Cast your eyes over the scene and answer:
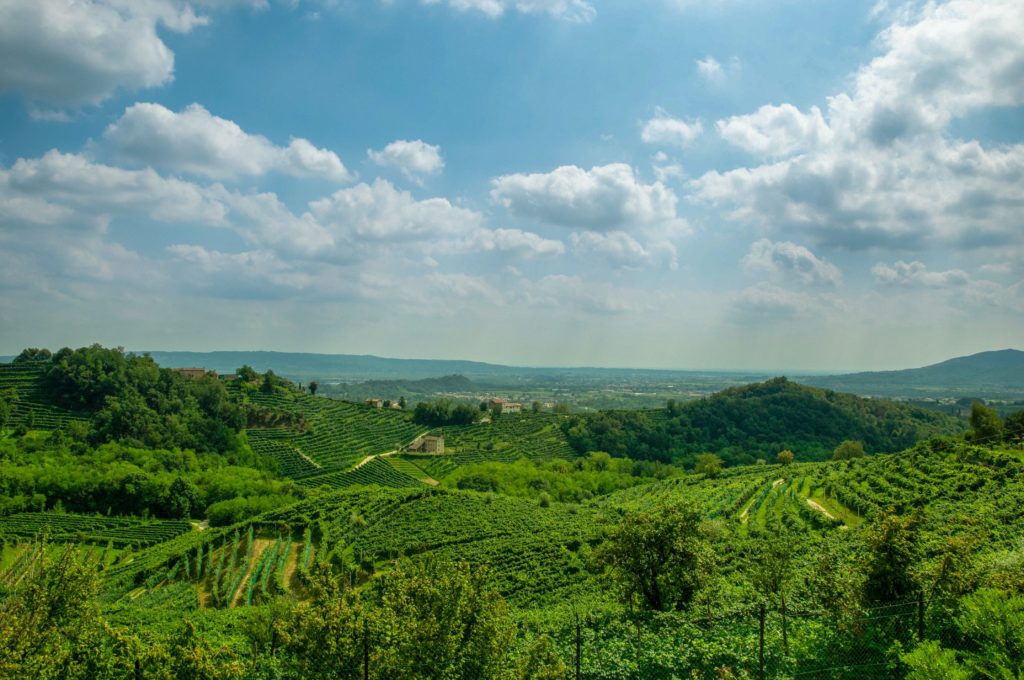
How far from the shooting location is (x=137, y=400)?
3895 inches

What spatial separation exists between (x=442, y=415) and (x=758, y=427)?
72.3m

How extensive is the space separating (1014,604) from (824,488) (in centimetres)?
4437

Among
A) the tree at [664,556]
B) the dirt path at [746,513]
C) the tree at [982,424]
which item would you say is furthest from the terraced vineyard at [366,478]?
the tree at [982,424]

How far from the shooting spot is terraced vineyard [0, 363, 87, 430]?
89.9m

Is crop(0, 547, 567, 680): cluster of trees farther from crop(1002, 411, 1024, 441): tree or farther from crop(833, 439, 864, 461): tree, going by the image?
crop(833, 439, 864, 461): tree

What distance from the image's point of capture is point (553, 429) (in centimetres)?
12450

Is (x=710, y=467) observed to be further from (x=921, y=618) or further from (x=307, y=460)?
(x=921, y=618)

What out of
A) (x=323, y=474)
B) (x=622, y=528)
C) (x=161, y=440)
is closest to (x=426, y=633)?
(x=622, y=528)

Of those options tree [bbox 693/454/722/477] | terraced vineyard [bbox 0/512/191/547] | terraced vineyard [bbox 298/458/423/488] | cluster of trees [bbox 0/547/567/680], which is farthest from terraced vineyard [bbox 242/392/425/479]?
cluster of trees [bbox 0/547/567/680]

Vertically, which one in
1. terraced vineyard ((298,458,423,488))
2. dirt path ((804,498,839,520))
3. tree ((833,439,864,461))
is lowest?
terraced vineyard ((298,458,423,488))

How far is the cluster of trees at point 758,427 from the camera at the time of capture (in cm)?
11406

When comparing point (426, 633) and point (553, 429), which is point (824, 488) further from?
point (553, 429)

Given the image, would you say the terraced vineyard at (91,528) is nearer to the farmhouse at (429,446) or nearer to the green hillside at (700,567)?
the green hillside at (700,567)

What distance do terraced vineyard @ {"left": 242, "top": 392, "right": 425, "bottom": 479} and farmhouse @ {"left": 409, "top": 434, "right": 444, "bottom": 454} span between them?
4.50 meters
